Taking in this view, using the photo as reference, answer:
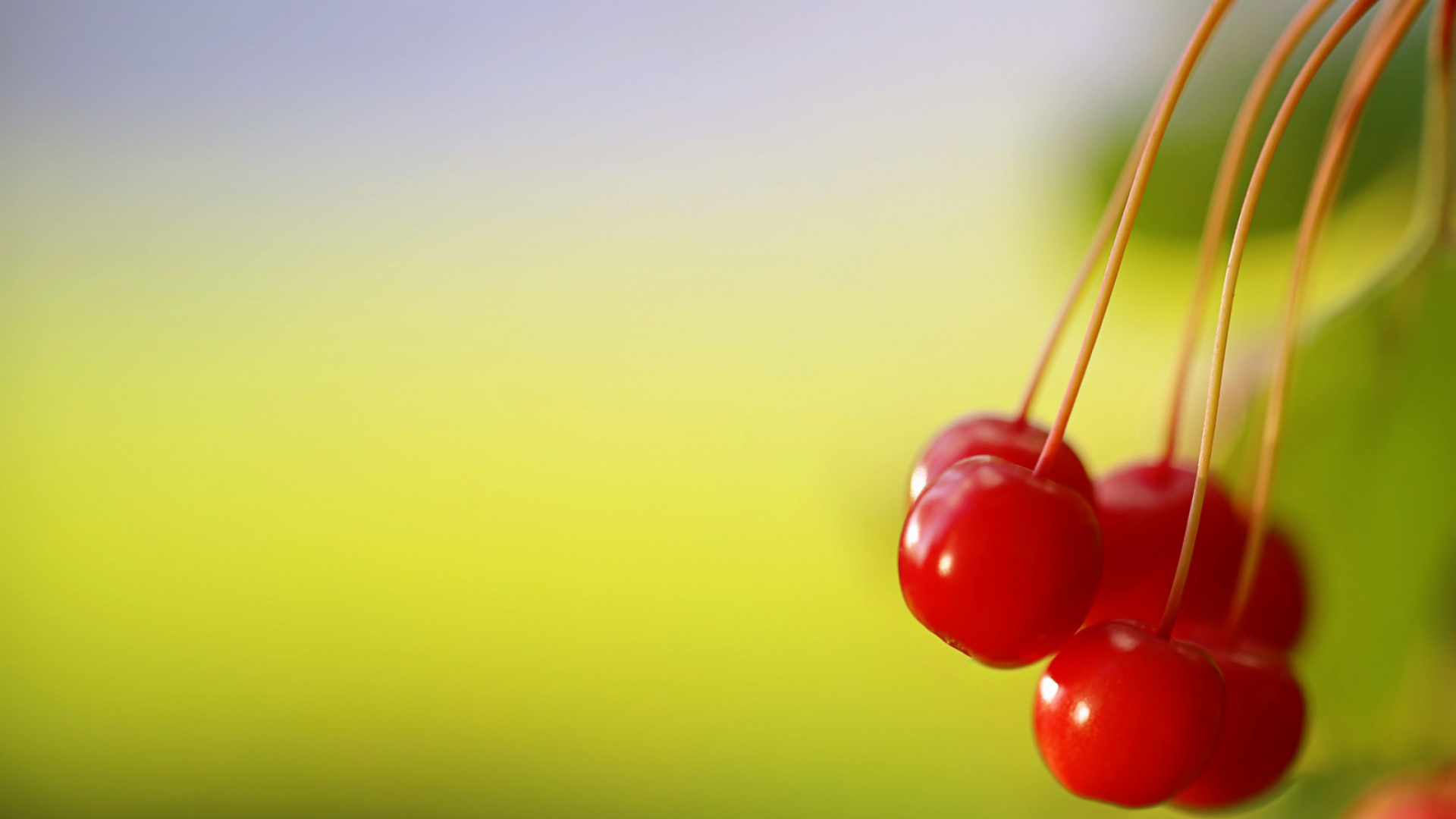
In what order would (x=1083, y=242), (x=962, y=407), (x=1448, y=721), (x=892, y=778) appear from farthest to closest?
(x=892, y=778) → (x=962, y=407) → (x=1083, y=242) → (x=1448, y=721)

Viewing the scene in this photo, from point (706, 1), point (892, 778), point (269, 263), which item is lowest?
point (892, 778)

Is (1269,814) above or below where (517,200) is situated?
below

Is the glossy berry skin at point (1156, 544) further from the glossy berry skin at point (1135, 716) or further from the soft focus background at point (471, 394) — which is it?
the soft focus background at point (471, 394)

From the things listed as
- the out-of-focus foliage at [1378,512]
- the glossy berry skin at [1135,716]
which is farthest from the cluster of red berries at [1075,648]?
the out-of-focus foliage at [1378,512]

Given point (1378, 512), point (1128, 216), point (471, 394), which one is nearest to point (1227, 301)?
point (1128, 216)

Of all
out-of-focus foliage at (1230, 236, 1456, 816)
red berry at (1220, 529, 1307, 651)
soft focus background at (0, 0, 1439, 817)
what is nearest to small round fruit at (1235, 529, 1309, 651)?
red berry at (1220, 529, 1307, 651)

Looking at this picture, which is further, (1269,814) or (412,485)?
(412,485)

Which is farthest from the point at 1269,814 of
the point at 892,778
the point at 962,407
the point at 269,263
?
the point at 269,263

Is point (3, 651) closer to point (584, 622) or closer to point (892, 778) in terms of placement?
point (584, 622)
